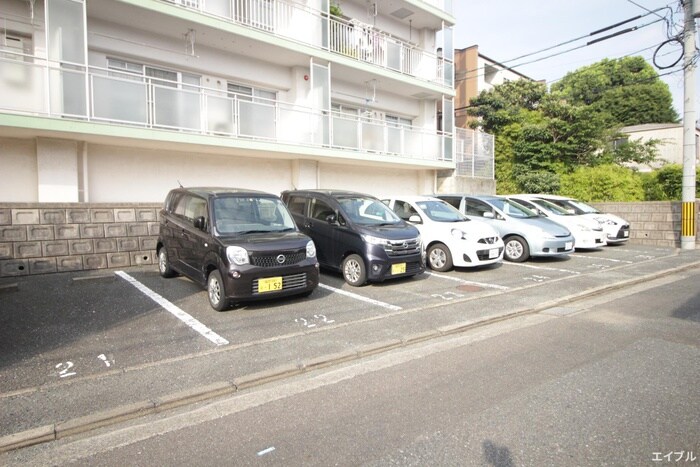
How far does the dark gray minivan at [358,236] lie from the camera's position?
7250 mm

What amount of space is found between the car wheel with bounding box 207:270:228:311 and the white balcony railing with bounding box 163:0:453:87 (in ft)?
24.2

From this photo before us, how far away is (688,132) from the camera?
12867mm

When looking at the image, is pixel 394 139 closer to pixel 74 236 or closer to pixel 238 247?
pixel 238 247

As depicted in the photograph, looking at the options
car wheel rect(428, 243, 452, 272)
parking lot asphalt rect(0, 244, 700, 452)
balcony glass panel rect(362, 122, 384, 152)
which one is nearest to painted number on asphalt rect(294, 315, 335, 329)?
parking lot asphalt rect(0, 244, 700, 452)

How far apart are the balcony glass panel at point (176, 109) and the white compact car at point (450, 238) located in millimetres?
5529

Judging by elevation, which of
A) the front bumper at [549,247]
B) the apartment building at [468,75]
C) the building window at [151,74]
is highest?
the apartment building at [468,75]

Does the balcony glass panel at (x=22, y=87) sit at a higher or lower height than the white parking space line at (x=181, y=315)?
higher

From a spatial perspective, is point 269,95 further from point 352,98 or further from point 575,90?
point 575,90

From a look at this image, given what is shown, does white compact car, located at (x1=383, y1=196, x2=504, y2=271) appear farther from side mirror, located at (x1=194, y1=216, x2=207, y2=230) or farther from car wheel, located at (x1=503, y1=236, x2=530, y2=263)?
side mirror, located at (x1=194, y1=216, x2=207, y2=230)

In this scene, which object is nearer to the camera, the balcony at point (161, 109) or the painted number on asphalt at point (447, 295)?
the painted number on asphalt at point (447, 295)

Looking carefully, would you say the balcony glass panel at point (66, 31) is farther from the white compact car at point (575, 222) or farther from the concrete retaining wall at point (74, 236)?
the white compact car at point (575, 222)

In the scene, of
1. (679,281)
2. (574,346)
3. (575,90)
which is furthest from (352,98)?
(575,90)

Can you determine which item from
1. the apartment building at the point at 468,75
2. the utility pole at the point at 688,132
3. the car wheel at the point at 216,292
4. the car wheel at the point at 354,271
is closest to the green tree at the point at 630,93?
the apartment building at the point at 468,75

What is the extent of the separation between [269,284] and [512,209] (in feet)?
25.1
